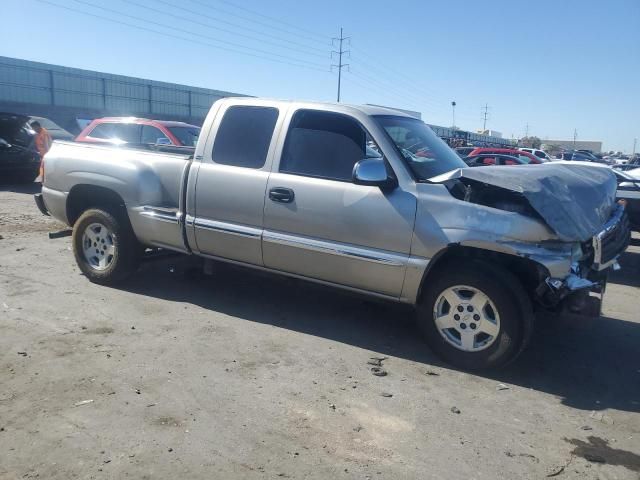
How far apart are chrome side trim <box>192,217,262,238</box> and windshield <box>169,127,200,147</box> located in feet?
19.2

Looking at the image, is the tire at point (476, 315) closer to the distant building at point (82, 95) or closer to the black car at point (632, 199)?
the black car at point (632, 199)

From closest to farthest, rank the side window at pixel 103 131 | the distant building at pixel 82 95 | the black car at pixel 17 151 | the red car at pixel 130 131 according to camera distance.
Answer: the red car at pixel 130 131
the side window at pixel 103 131
the black car at pixel 17 151
the distant building at pixel 82 95

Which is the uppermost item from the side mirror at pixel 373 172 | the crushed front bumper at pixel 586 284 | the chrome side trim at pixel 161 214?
the side mirror at pixel 373 172

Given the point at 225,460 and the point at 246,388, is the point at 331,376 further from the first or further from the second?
the point at 225,460

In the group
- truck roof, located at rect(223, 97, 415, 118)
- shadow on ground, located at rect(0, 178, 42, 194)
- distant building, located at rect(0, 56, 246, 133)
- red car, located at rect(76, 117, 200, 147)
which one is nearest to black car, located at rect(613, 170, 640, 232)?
truck roof, located at rect(223, 97, 415, 118)

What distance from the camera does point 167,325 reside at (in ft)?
16.0

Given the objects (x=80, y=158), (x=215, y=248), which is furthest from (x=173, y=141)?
(x=215, y=248)

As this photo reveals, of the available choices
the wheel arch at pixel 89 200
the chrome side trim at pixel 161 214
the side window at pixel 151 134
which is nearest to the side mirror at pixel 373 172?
the chrome side trim at pixel 161 214

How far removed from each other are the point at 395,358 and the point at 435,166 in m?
1.68

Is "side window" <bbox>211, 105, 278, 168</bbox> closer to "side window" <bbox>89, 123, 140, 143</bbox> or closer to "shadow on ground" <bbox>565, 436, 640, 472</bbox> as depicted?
"shadow on ground" <bbox>565, 436, 640, 472</bbox>

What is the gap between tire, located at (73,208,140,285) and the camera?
18.7 feet

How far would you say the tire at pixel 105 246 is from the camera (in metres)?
5.69

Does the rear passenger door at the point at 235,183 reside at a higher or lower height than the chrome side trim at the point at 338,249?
higher

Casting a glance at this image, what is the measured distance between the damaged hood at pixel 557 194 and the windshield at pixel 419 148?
24 centimetres
